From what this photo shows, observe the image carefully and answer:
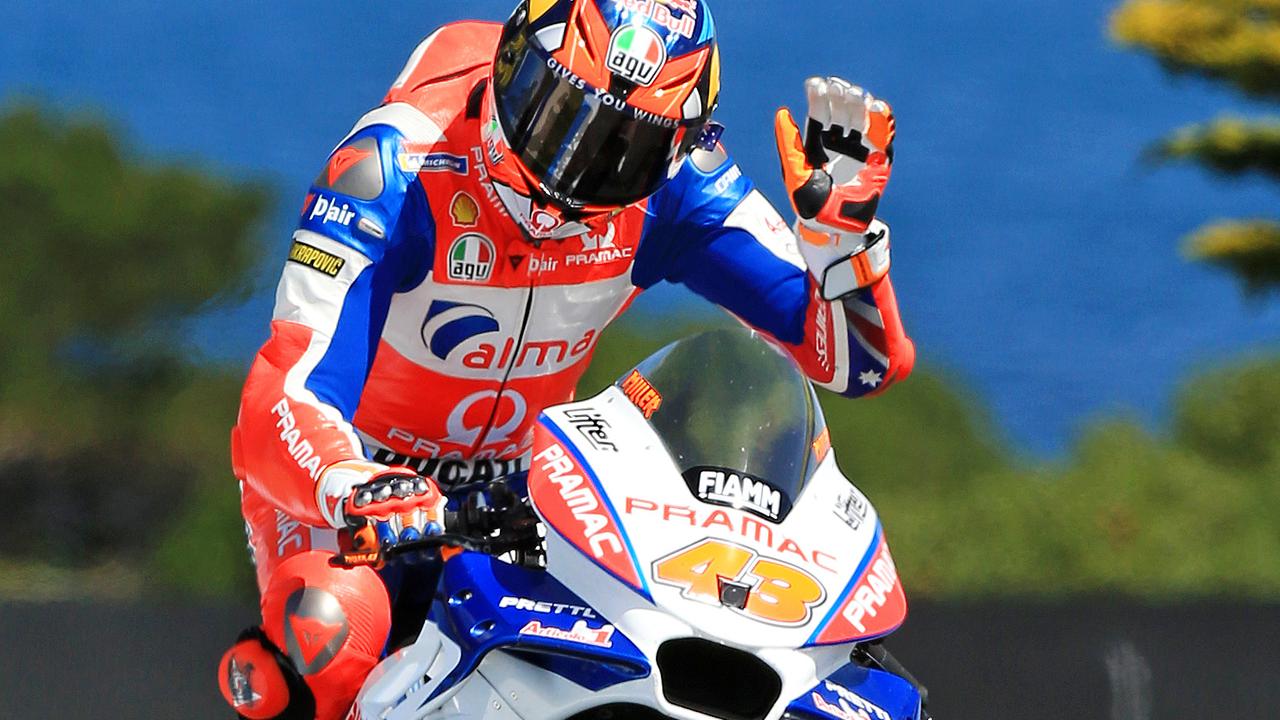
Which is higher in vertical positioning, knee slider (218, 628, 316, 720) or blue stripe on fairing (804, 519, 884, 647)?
blue stripe on fairing (804, 519, 884, 647)

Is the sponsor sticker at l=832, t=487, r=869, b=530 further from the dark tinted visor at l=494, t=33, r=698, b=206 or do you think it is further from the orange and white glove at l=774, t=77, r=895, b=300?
the dark tinted visor at l=494, t=33, r=698, b=206

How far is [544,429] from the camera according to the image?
9.21ft

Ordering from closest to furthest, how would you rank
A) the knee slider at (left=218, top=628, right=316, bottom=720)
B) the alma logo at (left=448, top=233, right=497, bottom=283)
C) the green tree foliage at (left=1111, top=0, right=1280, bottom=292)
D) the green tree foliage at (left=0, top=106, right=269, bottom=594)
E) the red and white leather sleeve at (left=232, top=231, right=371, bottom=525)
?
the red and white leather sleeve at (left=232, top=231, right=371, bottom=525), the knee slider at (left=218, top=628, right=316, bottom=720), the alma logo at (left=448, top=233, right=497, bottom=283), the green tree foliage at (left=0, top=106, right=269, bottom=594), the green tree foliage at (left=1111, top=0, right=1280, bottom=292)

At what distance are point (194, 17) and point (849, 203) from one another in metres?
5.74

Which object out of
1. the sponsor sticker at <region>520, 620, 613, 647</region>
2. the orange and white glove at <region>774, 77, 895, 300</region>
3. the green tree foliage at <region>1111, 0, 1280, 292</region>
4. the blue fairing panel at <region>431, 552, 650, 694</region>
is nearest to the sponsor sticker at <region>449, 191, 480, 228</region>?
the orange and white glove at <region>774, 77, 895, 300</region>

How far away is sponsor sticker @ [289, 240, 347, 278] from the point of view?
131 inches

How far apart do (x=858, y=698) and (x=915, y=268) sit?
18.4ft

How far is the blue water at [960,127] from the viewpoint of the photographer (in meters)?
8.07

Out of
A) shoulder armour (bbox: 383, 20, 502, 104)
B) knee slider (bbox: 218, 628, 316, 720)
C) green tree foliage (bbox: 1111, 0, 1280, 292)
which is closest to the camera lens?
knee slider (bbox: 218, 628, 316, 720)

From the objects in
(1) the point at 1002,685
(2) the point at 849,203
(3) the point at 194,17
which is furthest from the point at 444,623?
(3) the point at 194,17

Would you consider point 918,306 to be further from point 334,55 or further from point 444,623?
point 444,623

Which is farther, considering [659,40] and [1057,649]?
[1057,649]

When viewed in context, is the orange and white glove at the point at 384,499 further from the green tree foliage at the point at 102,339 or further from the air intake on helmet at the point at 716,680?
the green tree foliage at the point at 102,339

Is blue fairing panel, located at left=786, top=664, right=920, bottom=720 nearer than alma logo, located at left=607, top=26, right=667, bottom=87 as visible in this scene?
Yes
